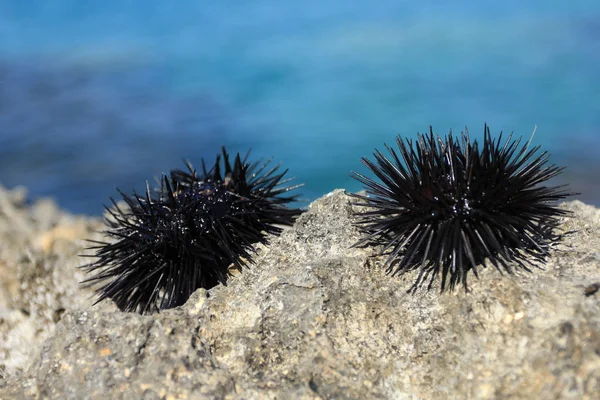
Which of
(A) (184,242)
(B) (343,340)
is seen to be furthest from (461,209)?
(A) (184,242)

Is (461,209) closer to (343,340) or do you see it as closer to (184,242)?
(343,340)

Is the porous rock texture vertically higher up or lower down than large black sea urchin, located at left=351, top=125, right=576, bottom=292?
lower down

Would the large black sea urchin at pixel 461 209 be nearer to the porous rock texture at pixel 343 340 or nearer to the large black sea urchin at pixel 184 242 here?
the porous rock texture at pixel 343 340

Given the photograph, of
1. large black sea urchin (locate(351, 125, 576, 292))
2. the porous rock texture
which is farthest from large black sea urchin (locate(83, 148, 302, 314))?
large black sea urchin (locate(351, 125, 576, 292))

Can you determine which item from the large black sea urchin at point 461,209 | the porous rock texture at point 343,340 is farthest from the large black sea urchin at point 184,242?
the large black sea urchin at point 461,209

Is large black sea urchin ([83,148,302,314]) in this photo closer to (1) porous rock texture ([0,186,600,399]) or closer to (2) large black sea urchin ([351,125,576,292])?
(1) porous rock texture ([0,186,600,399])

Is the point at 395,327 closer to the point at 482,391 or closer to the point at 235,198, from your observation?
the point at 482,391
